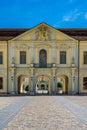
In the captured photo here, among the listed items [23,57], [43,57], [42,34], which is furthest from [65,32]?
[23,57]

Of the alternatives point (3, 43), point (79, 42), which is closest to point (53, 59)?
point (79, 42)

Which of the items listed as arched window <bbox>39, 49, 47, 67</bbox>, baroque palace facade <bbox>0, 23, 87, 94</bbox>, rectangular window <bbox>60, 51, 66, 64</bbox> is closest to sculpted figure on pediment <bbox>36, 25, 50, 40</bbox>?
baroque palace facade <bbox>0, 23, 87, 94</bbox>

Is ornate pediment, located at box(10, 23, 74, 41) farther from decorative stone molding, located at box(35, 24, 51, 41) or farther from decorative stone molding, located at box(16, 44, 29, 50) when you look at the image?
decorative stone molding, located at box(16, 44, 29, 50)

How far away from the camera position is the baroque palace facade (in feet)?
138

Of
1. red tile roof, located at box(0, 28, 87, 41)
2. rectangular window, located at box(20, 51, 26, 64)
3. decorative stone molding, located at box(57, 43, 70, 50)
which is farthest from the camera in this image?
red tile roof, located at box(0, 28, 87, 41)

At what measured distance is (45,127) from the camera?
10844mm

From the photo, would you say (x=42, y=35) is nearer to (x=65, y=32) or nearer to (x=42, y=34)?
(x=42, y=34)

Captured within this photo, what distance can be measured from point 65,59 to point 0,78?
9.66 m

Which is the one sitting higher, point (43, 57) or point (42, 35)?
point (42, 35)

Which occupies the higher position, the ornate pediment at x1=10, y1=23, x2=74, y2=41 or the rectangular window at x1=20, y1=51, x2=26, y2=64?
the ornate pediment at x1=10, y1=23, x2=74, y2=41

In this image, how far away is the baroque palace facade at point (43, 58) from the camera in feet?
138

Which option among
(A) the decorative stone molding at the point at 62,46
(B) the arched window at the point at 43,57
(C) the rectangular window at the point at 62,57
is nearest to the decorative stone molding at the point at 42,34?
(B) the arched window at the point at 43,57

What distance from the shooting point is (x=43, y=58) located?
42.3 metres

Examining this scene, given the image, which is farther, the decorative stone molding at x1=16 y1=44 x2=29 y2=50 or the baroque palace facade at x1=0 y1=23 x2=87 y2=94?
the decorative stone molding at x1=16 y1=44 x2=29 y2=50
